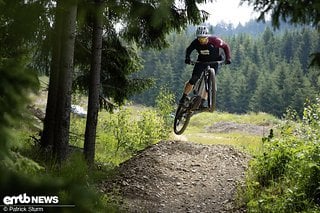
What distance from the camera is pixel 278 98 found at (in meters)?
68.1

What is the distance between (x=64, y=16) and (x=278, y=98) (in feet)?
211

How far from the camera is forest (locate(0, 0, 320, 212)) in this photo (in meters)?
1.82

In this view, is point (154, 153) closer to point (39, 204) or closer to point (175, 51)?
point (39, 204)

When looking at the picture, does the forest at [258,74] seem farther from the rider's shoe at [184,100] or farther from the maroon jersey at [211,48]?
the maroon jersey at [211,48]

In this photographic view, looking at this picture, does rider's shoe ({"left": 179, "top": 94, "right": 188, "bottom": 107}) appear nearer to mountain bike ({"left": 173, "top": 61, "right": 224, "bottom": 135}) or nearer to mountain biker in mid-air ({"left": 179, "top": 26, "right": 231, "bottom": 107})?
mountain bike ({"left": 173, "top": 61, "right": 224, "bottom": 135})

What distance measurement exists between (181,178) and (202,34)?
3.42 metres

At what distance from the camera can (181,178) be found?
9.03 m

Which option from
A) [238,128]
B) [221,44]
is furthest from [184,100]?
[238,128]

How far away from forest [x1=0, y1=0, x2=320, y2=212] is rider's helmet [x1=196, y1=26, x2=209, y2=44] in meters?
0.29

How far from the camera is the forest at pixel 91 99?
182cm

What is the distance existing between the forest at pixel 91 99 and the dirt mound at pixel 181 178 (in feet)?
1.80

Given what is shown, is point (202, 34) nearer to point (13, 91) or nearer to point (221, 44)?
point (221, 44)

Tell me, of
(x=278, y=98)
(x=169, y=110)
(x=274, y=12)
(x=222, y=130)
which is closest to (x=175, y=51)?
(x=278, y=98)

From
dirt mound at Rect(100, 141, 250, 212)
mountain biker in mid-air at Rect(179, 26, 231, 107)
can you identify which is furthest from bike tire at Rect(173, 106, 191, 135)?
mountain biker in mid-air at Rect(179, 26, 231, 107)
